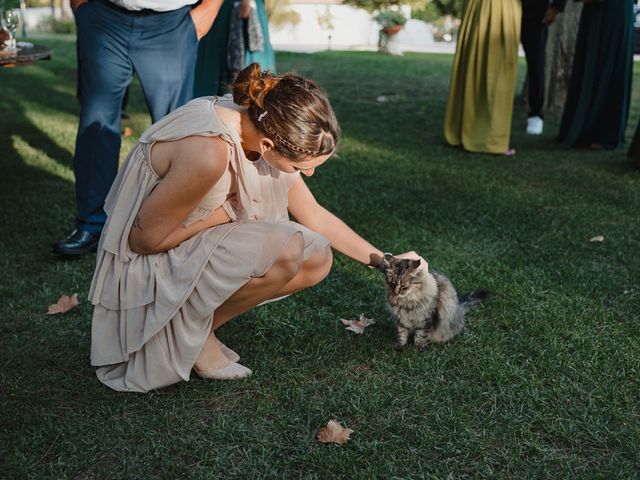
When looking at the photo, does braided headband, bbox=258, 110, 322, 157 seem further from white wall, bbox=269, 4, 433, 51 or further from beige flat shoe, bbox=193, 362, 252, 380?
white wall, bbox=269, 4, 433, 51

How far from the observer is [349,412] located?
8.14ft

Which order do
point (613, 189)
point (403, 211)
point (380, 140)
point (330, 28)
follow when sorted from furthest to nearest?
point (330, 28), point (380, 140), point (613, 189), point (403, 211)

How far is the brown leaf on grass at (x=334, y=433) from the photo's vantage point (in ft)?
7.56

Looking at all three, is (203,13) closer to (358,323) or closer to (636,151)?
(358,323)

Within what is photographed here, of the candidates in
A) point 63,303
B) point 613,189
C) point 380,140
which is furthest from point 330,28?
point 63,303

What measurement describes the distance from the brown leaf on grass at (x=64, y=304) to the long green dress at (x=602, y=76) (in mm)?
5086

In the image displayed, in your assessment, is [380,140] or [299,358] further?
[380,140]

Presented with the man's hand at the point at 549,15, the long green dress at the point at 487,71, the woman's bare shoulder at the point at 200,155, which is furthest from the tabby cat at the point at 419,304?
the man's hand at the point at 549,15

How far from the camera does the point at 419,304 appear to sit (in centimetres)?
288

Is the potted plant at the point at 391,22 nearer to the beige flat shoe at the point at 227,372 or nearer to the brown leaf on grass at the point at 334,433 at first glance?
the beige flat shoe at the point at 227,372

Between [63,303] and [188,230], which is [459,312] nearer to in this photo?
[188,230]

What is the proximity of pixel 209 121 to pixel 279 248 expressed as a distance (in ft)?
1.63

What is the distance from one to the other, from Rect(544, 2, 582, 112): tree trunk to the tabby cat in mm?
6600

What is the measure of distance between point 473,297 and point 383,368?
2.25 feet
